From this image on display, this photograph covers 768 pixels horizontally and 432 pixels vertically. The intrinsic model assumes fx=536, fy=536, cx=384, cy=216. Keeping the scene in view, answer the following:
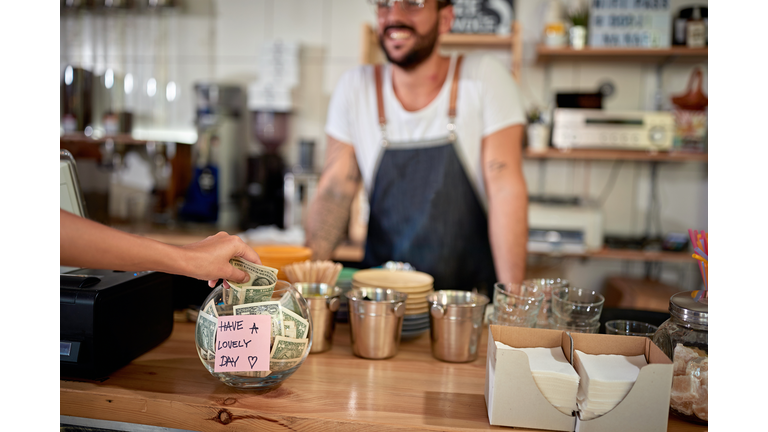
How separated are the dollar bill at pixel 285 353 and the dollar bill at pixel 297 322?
0.01m

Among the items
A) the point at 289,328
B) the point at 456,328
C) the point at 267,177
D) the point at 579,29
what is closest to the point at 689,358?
the point at 456,328

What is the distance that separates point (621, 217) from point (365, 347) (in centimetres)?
275

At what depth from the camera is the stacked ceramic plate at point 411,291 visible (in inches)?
49.2

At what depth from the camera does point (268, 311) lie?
3.00 feet

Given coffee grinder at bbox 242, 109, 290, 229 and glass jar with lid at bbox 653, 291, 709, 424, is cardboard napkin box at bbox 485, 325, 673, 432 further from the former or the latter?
coffee grinder at bbox 242, 109, 290, 229

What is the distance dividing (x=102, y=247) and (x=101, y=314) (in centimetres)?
29

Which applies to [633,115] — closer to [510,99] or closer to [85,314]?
[510,99]

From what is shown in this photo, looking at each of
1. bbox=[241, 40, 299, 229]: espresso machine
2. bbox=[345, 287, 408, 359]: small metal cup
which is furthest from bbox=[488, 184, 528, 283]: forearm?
bbox=[241, 40, 299, 229]: espresso machine

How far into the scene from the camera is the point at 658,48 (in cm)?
294

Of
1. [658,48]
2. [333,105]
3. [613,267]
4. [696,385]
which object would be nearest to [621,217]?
[613,267]

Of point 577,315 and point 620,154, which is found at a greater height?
point 620,154

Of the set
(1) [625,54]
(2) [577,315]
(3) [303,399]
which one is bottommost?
(3) [303,399]

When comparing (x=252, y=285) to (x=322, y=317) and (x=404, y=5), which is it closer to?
(x=322, y=317)

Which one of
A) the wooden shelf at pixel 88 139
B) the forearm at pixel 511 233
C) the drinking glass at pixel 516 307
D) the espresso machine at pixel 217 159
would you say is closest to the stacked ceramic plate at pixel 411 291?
the drinking glass at pixel 516 307
